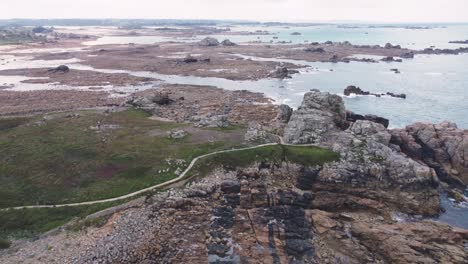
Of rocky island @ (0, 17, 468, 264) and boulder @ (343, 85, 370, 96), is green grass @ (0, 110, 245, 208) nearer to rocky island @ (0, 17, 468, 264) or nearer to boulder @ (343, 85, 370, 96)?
rocky island @ (0, 17, 468, 264)

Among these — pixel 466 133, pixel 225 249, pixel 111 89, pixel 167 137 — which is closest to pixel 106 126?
pixel 167 137

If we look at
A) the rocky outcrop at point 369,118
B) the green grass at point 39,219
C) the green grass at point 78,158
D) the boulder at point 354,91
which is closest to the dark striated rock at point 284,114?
the rocky outcrop at point 369,118

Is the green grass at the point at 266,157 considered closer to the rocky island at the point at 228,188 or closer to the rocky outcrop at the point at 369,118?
the rocky island at the point at 228,188

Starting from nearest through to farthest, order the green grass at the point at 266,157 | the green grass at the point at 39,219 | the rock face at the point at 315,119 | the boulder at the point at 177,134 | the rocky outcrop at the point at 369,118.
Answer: the green grass at the point at 39,219
the green grass at the point at 266,157
the rock face at the point at 315,119
the boulder at the point at 177,134
the rocky outcrop at the point at 369,118

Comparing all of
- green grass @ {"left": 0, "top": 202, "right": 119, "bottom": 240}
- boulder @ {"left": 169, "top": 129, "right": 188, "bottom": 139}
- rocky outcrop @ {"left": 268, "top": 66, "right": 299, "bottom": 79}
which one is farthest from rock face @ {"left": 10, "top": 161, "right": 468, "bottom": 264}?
rocky outcrop @ {"left": 268, "top": 66, "right": 299, "bottom": 79}

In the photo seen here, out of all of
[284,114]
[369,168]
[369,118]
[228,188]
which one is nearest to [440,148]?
[369,118]

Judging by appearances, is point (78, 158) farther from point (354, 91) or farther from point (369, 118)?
point (354, 91)

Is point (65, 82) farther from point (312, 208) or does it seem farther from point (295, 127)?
point (312, 208)
